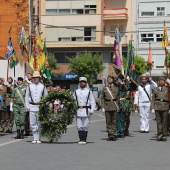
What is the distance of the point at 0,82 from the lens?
21.4 m

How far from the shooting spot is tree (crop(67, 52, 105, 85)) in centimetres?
6425

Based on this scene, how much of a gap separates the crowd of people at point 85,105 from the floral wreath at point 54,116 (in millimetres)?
171

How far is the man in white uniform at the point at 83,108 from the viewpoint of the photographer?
57.5 feet

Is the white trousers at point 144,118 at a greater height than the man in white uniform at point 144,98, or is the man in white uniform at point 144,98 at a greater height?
the man in white uniform at point 144,98

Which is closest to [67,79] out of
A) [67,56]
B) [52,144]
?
[67,56]

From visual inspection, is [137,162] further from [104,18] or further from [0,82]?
[104,18]

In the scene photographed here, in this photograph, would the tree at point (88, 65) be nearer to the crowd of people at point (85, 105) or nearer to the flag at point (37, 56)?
the flag at point (37, 56)

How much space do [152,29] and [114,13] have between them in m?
4.32

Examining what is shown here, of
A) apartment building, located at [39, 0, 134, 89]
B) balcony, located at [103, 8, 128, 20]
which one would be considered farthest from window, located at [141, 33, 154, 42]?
balcony, located at [103, 8, 128, 20]

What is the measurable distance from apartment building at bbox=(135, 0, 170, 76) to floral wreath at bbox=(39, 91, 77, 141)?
166ft

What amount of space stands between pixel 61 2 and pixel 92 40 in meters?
5.48

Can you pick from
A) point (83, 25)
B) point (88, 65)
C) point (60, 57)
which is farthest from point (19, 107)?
point (60, 57)

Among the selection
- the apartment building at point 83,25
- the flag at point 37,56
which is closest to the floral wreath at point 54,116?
the flag at point 37,56

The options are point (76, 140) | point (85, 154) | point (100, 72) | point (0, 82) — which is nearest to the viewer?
point (85, 154)
